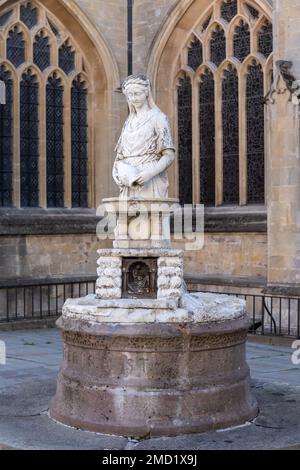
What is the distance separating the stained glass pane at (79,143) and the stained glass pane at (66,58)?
0.29 meters

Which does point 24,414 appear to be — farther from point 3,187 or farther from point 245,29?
point 245,29

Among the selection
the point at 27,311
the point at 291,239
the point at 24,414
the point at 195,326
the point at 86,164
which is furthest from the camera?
the point at 86,164

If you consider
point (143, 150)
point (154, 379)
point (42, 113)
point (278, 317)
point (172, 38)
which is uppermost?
point (172, 38)

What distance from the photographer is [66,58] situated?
1761 centimetres

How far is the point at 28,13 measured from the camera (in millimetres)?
17000

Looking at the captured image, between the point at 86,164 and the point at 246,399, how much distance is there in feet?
35.2

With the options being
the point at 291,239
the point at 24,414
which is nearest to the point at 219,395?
the point at 24,414

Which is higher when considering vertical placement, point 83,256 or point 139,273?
point 139,273

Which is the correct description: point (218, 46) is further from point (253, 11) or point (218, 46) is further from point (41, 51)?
point (41, 51)

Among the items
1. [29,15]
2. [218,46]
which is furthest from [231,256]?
[29,15]

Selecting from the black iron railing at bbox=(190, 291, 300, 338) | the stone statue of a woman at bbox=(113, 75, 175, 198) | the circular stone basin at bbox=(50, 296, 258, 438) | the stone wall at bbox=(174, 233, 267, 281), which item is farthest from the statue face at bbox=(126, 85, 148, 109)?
the stone wall at bbox=(174, 233, 267, 281)

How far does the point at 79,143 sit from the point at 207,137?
2752mm

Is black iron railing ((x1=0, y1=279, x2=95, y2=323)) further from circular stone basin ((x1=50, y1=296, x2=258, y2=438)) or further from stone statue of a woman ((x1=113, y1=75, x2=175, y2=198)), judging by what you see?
circular stone basin ((x1=50, y1=296, x2=258, y2=438))

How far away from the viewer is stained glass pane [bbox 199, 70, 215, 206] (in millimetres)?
17016
